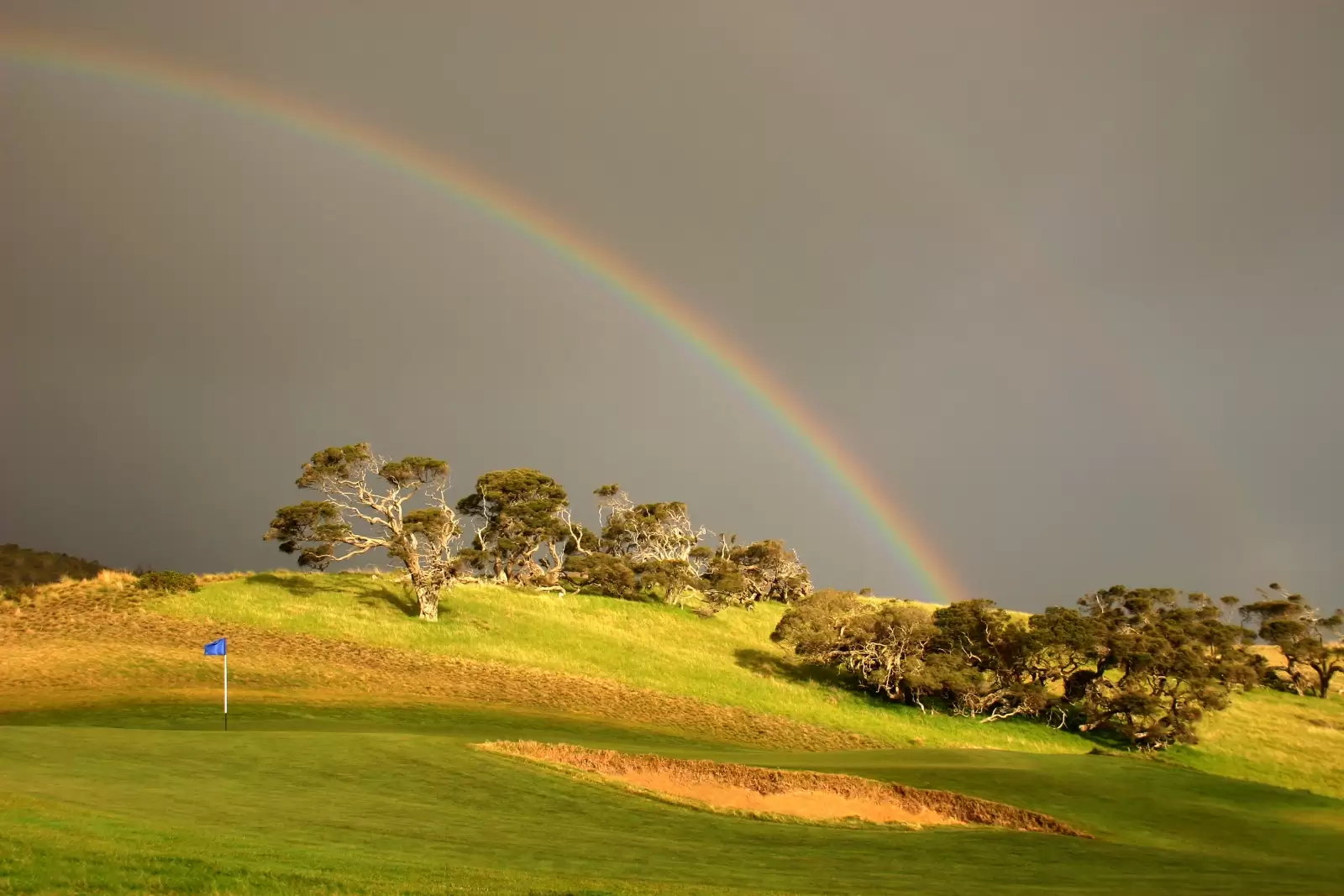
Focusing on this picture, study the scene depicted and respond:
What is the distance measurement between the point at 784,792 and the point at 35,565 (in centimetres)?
14018

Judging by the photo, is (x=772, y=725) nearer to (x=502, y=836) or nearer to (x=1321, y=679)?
(x=502, y=836)

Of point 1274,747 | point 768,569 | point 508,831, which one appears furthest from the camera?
point 768,569

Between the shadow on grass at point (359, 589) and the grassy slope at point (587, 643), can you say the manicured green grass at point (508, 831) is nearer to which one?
the grassy slope at point (587, 643)

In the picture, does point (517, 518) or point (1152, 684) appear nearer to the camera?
point (1152, 684)

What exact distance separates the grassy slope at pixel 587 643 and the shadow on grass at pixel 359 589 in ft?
0.45

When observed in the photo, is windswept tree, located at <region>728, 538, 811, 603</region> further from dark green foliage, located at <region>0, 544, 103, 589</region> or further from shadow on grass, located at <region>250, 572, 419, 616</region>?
dark green foliage, located at <region>0, 544, 103, 589</region>

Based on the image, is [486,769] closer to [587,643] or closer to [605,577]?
[587,643]

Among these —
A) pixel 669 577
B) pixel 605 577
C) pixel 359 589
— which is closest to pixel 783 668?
pixel 669 577

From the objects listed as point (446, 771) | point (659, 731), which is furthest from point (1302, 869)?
point (659, 731)

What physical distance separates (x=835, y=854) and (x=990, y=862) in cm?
351

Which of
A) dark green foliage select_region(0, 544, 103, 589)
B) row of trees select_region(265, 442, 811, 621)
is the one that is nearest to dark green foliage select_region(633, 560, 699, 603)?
row of trees select_region(265, 442, 811, 621)

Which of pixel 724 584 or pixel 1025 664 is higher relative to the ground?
pixel 724 584

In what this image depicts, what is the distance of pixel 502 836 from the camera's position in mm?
18500

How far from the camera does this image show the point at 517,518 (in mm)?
87812
